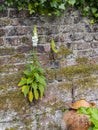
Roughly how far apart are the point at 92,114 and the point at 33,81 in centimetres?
79

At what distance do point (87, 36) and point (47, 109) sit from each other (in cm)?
111

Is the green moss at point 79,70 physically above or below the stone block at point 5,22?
below

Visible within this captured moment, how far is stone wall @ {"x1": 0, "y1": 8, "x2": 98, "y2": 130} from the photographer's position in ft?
10.8

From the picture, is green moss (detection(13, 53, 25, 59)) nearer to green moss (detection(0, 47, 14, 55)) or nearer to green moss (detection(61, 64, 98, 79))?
green moss (detection(0, 47, 14, 55))

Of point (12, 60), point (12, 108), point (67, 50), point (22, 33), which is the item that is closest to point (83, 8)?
point (67, 50)

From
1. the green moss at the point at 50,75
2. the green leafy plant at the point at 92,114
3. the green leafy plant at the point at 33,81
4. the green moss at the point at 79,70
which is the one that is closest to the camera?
the green leafy plant at the point at 92,114

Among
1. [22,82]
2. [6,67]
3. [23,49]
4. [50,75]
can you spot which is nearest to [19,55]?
[23,49]

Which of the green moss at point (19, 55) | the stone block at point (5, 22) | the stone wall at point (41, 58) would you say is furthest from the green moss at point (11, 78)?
the stone block at point (5, 22)

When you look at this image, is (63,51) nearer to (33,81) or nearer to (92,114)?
(33,81)

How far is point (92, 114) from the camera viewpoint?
309cm

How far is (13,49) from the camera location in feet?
10.9

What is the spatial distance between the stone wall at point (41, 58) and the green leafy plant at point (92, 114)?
0.50m

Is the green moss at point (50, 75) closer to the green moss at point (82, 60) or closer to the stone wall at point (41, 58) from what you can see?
the stone wall at point (41, 58)

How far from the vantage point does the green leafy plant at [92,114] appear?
304 cm
